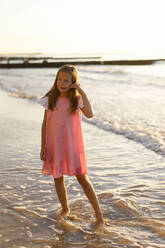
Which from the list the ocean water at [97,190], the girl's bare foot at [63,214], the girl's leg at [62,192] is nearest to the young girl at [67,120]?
the girl's leg at [62,192]

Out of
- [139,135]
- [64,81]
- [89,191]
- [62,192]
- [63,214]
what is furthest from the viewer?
[139,135]

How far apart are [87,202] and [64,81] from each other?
1.62 m

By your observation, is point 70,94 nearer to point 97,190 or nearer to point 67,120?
point 67,120

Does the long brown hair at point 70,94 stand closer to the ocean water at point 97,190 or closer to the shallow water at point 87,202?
the ocean water at point 97,190

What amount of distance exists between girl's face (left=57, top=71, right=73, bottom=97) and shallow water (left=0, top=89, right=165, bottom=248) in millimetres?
1427

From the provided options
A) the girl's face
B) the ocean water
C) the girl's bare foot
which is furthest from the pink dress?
the girl's bare foot

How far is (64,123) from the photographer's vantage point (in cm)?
356

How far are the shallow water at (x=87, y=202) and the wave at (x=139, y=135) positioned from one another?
7.6 inches

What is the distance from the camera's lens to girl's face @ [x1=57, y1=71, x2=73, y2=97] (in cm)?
350

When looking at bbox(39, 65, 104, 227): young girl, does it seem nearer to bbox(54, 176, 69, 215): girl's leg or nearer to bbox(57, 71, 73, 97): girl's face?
bbox(57, 71, 73, 97): girl's face

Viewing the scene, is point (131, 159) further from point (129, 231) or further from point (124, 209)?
point (129, 231)

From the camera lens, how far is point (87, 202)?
429cm

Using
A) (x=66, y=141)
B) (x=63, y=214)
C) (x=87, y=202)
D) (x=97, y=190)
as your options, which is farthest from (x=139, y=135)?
(x=66, y=141)

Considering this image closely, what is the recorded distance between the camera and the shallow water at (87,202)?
3.41 meters
